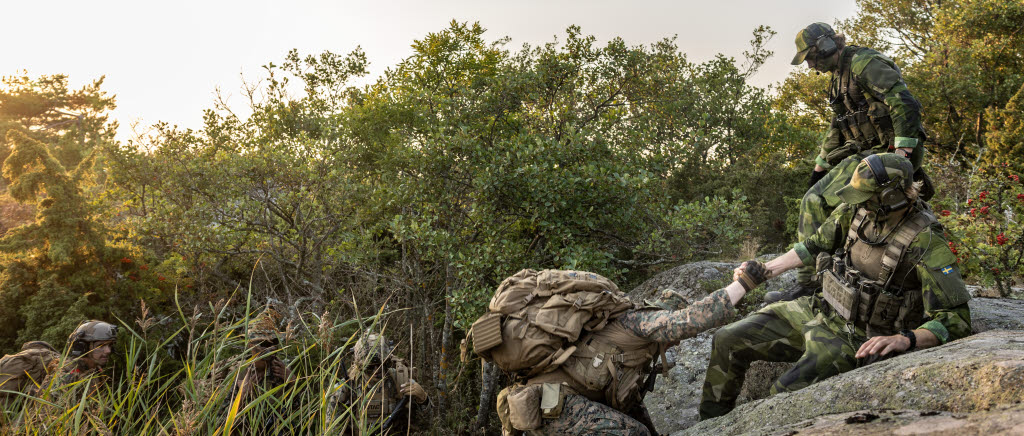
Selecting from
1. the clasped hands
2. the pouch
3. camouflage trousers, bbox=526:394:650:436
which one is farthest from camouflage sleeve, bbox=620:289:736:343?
the pouch

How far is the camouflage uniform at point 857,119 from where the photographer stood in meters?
4.29

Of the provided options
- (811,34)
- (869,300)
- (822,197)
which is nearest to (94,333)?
(869,300)

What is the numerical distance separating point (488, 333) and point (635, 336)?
0.86 m

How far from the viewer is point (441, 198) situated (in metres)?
6.48

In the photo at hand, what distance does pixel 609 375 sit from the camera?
10.4 ft

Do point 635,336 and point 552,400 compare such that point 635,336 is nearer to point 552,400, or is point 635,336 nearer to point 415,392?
point 552,400

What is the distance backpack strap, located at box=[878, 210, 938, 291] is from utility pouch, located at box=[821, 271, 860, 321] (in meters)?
0.20

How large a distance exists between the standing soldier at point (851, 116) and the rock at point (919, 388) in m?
1.74

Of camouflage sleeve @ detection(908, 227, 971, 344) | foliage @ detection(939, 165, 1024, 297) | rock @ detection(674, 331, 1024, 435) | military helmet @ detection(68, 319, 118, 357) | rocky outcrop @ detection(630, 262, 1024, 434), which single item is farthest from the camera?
foliage @ detection(939, 165, 1024, 297)

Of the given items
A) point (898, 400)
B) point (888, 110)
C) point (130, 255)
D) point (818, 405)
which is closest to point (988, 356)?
point (898, 400)

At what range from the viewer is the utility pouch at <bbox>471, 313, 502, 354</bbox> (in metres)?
3.15

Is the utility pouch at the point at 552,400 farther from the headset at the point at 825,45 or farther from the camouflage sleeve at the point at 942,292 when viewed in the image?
the headset at the point at 825,45

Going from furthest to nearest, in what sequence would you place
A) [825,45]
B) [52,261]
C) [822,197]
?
[52,261] < [822,197] < [825,45]

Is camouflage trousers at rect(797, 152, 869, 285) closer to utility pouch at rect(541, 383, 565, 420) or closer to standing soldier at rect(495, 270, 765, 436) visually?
standing soldier at rect(495, 270, 765, 436)
